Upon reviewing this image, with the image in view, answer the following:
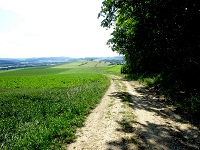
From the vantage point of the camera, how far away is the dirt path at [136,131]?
923cm

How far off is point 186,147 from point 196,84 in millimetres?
14017

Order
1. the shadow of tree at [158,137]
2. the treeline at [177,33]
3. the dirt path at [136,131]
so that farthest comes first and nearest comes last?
the treeline at [177,33], the dirt path at [136,131], the shadow of tree at [158,137]

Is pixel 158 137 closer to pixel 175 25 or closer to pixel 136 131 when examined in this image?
pixel 136 131

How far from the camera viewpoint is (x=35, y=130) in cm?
1073

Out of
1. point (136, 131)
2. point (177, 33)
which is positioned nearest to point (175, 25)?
point (177, 33)

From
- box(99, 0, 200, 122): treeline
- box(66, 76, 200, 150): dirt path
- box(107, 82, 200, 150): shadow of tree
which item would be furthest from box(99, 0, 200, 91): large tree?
box(107, 82, 200, 150): shadow of tree

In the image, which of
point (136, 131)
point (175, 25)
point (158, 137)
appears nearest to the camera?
point (158, 137)

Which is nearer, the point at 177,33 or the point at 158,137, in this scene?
the point at 158,137

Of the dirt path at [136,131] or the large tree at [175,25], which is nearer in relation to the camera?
the dirt path at [136,131]

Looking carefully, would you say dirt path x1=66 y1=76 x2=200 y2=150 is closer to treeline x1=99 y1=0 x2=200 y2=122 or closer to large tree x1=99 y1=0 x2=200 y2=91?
treeline x1=99 y1=0 x2=200 y2=122

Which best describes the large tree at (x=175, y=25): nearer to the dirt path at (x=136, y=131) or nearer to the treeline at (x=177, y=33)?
the treeline at (x=177, y=33)

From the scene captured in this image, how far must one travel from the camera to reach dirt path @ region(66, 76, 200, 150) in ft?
30.3

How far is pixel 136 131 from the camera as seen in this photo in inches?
431

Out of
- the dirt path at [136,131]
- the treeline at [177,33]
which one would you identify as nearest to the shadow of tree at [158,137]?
the dirt path at [136,131]
